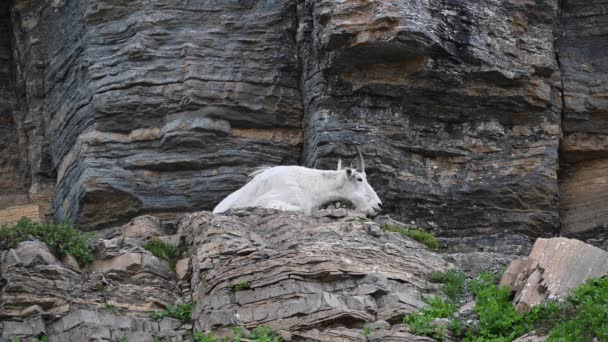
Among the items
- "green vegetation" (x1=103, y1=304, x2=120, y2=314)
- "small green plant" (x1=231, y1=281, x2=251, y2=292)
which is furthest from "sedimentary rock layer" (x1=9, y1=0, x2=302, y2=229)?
"small green plant" (x1=231, y1=281, x2=251, y2=292)

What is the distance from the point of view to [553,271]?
2373cm

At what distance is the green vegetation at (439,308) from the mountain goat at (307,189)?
383cm

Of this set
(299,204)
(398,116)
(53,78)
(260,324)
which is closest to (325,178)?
(299,204)

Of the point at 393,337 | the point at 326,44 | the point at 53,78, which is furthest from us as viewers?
the point at 53,78

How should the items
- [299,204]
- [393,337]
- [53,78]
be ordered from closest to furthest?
1. [393,337]
2. [299,204]
3. [53,78]

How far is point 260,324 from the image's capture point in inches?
918

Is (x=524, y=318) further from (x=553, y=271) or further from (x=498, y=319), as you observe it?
(x=553, y=271)

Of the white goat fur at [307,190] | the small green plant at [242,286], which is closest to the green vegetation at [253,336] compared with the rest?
the small green plant at [242,286]

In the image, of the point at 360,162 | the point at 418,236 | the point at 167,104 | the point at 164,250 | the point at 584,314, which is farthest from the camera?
the point at 167,104

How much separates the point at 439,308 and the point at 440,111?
954 centimetres

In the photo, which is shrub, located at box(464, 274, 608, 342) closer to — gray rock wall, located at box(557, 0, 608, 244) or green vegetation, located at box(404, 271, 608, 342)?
green vegetation, located at box(404, 271, 608, 342)

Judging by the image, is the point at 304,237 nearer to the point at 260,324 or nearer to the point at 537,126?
the point at 260,324

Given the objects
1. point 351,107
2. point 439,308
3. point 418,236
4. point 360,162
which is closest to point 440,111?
point 351,107

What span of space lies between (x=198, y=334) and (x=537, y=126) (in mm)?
11963
